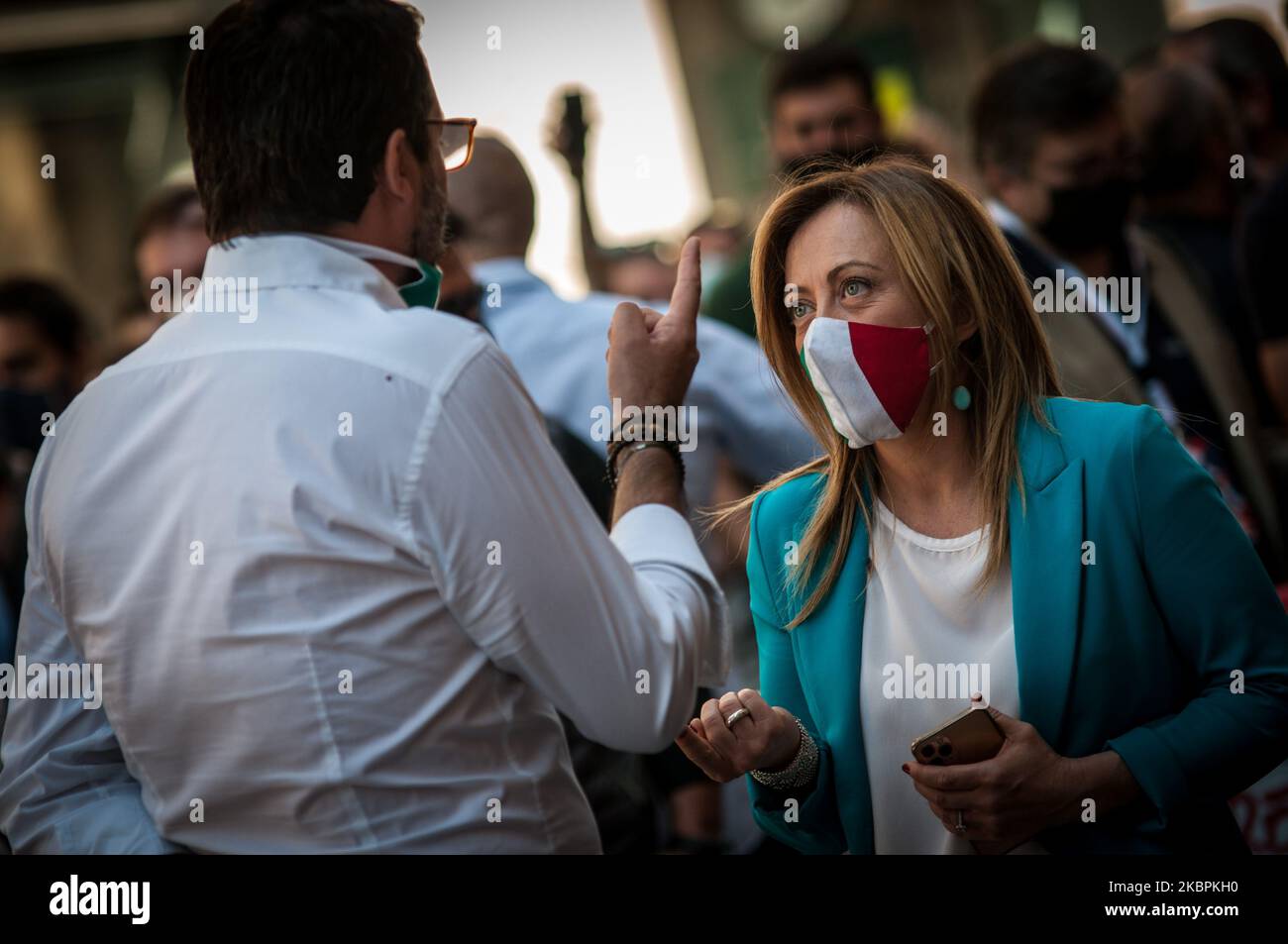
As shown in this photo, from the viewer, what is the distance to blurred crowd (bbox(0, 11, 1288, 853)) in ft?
10.5

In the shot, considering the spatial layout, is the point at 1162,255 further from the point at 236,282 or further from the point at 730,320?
the point at 236,282

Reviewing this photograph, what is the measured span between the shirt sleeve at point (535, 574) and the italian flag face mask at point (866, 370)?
42 centimetres

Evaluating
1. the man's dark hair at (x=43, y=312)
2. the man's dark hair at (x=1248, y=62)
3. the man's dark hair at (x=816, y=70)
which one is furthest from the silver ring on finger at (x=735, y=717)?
the man's dark hair at (x=43, y=312)

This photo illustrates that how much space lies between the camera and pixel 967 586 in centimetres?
210

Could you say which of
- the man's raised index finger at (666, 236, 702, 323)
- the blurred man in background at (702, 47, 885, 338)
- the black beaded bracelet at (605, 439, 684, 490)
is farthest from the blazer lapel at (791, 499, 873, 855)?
the blurred man in background at (702, 47, 885, 338)

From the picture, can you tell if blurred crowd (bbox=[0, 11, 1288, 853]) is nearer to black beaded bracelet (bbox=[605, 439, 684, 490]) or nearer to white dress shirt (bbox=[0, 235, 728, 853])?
black beaded bracelet (bbox=[605, 439, 684, 490])

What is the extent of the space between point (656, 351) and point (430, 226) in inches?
14.7

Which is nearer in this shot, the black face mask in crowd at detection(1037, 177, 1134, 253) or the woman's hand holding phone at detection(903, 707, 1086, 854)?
the woman's hand holding phone at detection(903, 707, 1086, 854)

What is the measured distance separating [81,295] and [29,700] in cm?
1080

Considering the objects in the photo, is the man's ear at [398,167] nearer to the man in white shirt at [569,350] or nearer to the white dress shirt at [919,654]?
the white dress shirt at [919,654]

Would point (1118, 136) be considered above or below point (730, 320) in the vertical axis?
above

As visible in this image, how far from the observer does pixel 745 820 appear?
4070mm

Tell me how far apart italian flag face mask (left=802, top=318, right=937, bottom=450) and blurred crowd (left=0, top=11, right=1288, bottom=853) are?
1.81 ft

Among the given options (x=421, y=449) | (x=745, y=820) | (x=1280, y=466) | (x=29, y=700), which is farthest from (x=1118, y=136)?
(x=29, y=700)
